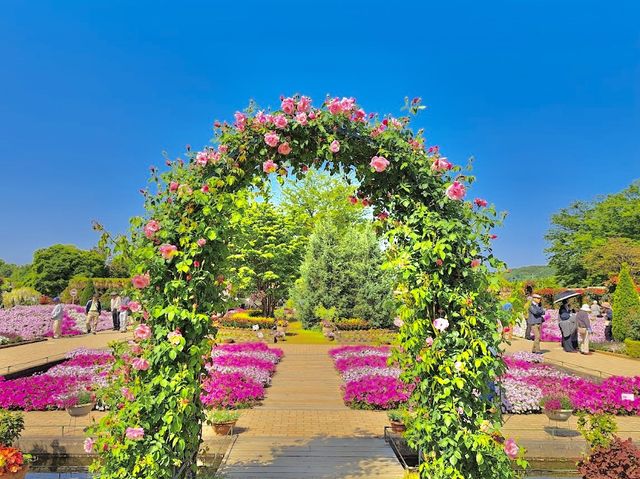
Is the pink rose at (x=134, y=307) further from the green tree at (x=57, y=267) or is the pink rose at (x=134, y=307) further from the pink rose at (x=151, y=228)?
the green tree at (x=57, y=267)

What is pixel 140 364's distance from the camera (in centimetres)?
412

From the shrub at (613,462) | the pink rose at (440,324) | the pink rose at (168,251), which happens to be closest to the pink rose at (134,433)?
the pink rose at (168,251)

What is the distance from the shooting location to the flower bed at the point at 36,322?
73.2ft

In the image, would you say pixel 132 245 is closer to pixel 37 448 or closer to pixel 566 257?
pixel 37 448

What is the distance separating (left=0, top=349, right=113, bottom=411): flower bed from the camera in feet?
32.8

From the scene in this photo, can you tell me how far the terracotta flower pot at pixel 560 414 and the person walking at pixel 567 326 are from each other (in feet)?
33.2

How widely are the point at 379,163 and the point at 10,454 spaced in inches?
195

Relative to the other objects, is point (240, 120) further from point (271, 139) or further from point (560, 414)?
point (560, 414)

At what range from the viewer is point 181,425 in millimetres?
4090

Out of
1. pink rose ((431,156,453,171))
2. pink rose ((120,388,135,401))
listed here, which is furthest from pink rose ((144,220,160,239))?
pink rose ((431,156,453,171))

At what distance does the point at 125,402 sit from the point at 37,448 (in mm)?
3894

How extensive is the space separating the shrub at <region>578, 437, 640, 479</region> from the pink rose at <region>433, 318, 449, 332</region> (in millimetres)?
2716

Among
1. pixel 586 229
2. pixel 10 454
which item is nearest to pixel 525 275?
pixel 586 229

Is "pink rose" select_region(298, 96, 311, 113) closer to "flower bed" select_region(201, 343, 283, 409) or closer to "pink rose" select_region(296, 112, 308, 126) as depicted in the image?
"pink rose" select_region(296, 112, 308, 126)
